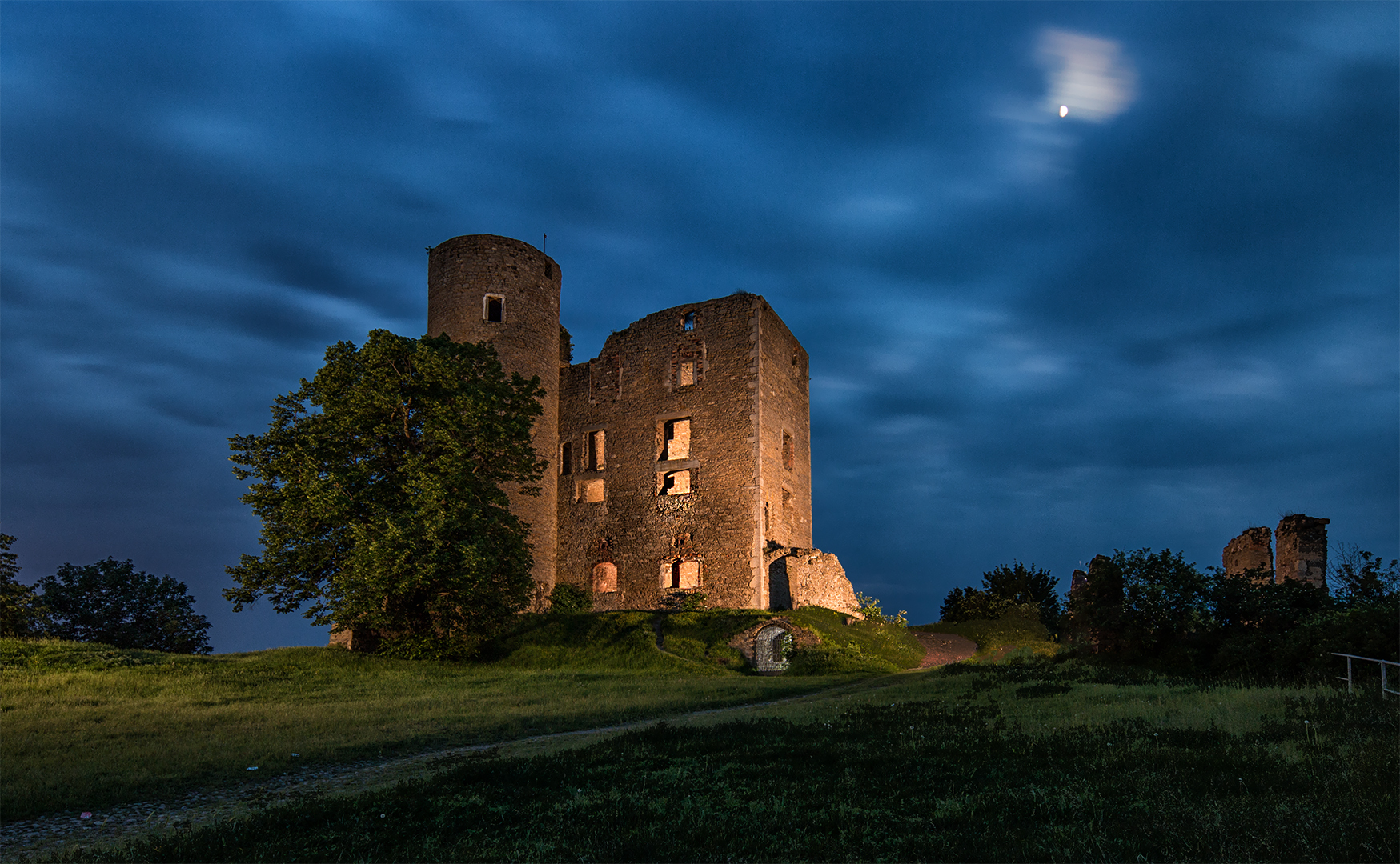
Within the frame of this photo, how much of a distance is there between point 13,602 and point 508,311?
1960cm

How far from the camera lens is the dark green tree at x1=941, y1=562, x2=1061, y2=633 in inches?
1564

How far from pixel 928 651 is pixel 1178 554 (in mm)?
14394

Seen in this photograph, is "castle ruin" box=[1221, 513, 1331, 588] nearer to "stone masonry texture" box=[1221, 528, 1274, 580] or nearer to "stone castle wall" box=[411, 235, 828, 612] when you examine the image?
"stone masonry texture" box=[1221, 528, 1274, 580]

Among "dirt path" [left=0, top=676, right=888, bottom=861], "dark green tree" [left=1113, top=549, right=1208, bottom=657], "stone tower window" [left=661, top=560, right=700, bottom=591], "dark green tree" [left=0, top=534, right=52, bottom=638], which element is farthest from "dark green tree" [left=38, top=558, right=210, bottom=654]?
"dark green tree" [left=1113, top=549, right=1208, bottom=657]

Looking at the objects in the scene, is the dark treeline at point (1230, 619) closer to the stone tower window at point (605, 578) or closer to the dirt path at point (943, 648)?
the dirt path at point (943, 648)

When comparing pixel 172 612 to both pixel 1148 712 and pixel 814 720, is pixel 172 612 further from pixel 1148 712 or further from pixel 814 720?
pixel 1148 712

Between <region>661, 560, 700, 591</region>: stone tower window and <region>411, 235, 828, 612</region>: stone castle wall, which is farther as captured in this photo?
<region>661, 560, 700, 591</region>: stone tower window

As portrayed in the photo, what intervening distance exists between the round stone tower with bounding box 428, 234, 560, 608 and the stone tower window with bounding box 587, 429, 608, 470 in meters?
2.13

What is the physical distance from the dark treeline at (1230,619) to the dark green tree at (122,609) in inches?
1246

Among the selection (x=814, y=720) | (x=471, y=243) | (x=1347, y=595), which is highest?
(x=471, y=243)

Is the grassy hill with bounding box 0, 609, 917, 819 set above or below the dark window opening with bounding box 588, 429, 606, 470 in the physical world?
below

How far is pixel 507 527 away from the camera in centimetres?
2461

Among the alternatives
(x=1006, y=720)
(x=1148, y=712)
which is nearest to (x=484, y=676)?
(x=1006, y=720)

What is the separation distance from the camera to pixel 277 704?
618 inches
